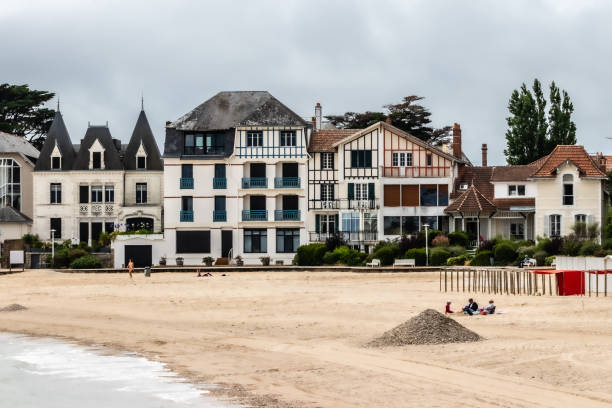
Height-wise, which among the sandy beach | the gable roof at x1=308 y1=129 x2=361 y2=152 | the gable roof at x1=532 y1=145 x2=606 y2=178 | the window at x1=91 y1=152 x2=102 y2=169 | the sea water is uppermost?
the gable roof at x1=308 y1=129 x2=361 y2=152

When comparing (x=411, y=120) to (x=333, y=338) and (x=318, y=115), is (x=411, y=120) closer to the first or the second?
(x=318, y=115)

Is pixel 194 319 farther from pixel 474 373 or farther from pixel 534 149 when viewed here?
pixel 534 149

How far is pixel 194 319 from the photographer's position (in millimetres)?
30875

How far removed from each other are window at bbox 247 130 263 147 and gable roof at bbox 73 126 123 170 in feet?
28.5

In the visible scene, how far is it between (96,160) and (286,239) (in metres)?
13.2

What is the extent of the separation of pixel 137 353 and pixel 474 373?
8976 millimetres

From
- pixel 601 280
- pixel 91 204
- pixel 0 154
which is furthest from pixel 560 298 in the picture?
pixel 0 154

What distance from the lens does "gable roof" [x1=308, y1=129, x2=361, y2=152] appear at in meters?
58.9

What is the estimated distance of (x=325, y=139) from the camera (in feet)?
196

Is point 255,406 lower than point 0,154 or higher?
lower

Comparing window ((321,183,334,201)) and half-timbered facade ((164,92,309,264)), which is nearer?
half-timbered facade ((164,92,309,264))

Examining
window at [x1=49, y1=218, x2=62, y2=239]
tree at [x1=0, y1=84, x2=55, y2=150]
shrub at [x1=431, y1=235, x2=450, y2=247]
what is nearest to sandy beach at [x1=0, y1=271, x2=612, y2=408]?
shrub at [x1=431, y1=235, x2=450, y2=247]

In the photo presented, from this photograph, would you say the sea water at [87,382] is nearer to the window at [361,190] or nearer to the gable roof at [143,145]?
the window at [361,190]

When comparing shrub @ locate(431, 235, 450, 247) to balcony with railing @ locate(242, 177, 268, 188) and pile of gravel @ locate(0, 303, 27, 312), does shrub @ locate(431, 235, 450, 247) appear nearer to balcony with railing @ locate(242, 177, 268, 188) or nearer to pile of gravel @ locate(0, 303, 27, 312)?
balcony with railing @ locate(242, 177, 268, 188)
